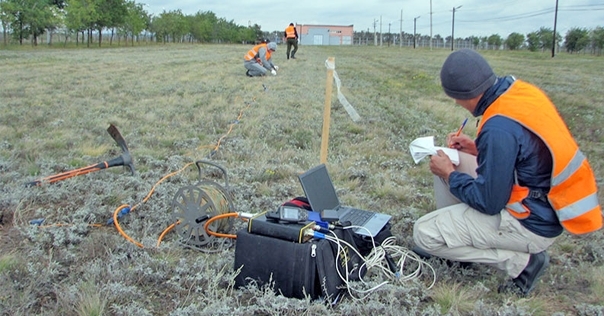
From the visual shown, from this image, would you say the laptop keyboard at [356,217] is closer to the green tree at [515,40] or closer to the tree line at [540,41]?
the tree line at [540,41]

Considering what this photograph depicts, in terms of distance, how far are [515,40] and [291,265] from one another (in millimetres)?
88005

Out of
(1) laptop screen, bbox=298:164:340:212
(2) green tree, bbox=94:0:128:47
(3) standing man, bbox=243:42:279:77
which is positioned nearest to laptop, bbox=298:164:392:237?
(1) laptop screen, bbox=298:164:340:212

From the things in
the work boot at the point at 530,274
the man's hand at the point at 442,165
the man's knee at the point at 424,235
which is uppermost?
the man's hand at the point at 442,165

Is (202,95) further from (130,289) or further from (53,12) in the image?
(53,12)

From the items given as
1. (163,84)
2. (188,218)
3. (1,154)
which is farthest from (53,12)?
(188,218)

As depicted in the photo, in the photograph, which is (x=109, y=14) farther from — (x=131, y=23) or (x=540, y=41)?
(x=540, y=41)

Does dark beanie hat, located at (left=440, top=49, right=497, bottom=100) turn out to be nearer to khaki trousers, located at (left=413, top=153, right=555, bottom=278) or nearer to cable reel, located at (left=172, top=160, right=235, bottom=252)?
khaki trousers, located at (left=413, top=153, right=555, bottom=278)

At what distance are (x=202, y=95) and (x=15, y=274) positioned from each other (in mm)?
9315

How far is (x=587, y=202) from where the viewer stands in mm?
3035

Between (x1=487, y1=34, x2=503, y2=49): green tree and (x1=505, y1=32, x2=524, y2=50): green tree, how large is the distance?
403 inches

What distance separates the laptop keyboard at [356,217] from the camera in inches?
149

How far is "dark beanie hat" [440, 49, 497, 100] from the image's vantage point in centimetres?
307

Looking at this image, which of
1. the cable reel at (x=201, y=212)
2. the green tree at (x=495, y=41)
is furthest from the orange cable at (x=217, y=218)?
the green tree at (x=495, y=41)

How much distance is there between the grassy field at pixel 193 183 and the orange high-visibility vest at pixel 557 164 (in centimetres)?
59
